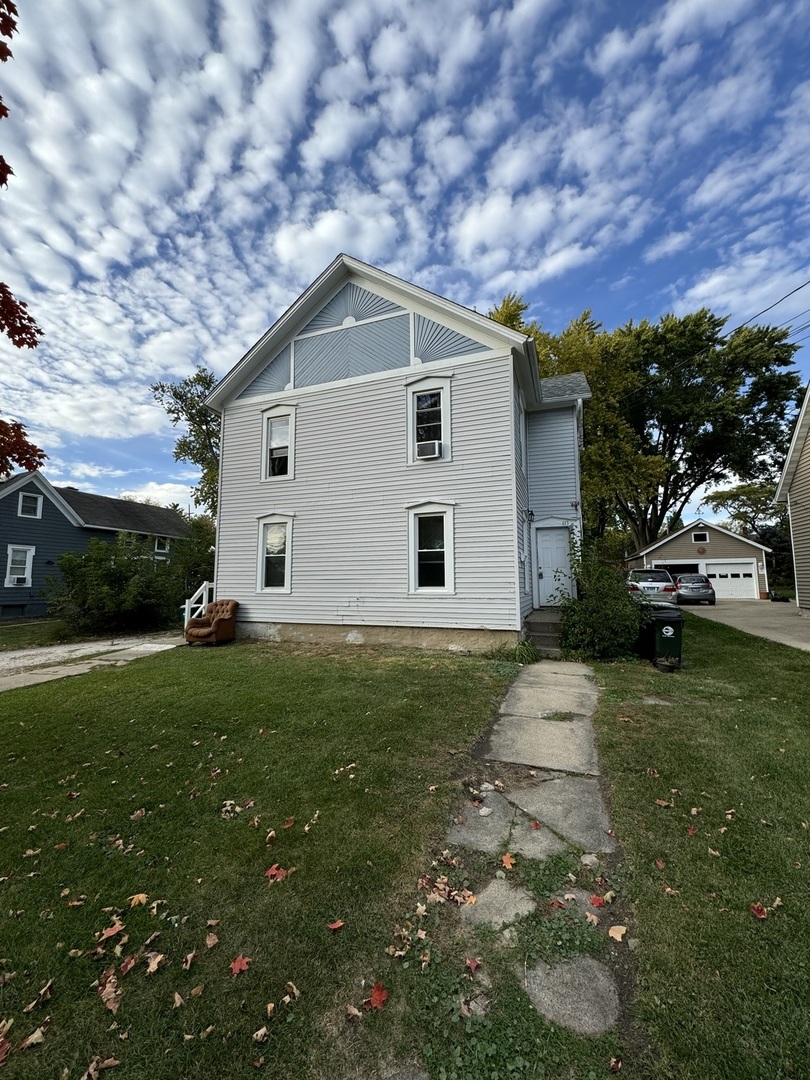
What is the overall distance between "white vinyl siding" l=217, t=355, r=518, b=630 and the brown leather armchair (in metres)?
0.43

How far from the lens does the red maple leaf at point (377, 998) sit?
6.12 ft

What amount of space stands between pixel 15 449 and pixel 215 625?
7528 mm

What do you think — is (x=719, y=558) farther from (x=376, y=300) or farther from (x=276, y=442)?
(x=276, y=442)

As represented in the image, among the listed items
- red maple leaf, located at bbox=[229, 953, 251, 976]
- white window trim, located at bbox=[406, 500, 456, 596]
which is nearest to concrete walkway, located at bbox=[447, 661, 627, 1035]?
red maple leaf, located at bbox=[229, 953, 251, 976]

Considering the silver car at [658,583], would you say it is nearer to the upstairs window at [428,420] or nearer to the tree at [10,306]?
the upstairs window at [428,420]

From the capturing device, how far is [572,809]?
→ 3363 mm

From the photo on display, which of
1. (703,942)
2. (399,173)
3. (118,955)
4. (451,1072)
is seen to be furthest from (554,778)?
(399,173)

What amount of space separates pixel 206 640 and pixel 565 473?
1026 cm

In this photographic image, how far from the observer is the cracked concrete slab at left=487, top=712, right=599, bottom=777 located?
4148mm

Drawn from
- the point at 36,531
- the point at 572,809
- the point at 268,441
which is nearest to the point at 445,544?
the point at 268,441

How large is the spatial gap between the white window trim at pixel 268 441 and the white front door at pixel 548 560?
687 cm

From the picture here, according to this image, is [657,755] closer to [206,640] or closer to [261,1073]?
[261,1073]

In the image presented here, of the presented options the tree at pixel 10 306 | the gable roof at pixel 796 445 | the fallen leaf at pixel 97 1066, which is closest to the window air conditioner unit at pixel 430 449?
the tree at pixel 10 306

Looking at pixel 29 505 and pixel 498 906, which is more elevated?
pixel 29 505
